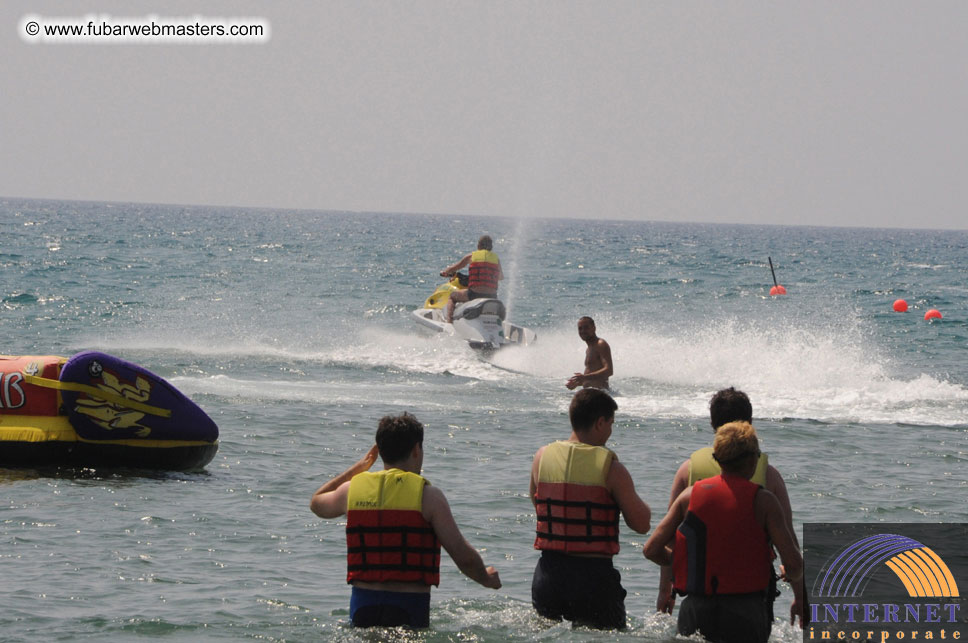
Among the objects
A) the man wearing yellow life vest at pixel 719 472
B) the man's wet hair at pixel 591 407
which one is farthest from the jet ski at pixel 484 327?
the man's wet hair at pixel 591 407

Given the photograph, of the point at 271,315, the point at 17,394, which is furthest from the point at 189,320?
the point at 17,394

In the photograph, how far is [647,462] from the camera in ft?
36.6

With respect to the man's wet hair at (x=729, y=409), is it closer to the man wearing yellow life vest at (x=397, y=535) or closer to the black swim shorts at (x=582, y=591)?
the black swim shorts at (x=582, y=591)

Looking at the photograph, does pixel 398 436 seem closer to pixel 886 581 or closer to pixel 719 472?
pixel 719 472

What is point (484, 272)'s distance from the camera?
18.5 m

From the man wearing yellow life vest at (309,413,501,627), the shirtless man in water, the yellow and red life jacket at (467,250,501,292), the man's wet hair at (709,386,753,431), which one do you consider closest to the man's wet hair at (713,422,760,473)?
the man's wet hair at (709,386,753,431)

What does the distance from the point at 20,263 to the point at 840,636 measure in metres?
43.9

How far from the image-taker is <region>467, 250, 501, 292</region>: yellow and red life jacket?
18344 mm

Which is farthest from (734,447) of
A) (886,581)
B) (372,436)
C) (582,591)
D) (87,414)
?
(372,436)

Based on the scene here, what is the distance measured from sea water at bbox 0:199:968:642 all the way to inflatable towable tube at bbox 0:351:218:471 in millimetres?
231

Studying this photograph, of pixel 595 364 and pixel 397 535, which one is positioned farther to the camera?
pixel 595 364

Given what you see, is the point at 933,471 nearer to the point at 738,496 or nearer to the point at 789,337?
the point at 738,496

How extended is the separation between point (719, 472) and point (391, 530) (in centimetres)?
145

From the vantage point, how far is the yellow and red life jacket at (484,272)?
60.2 feet
